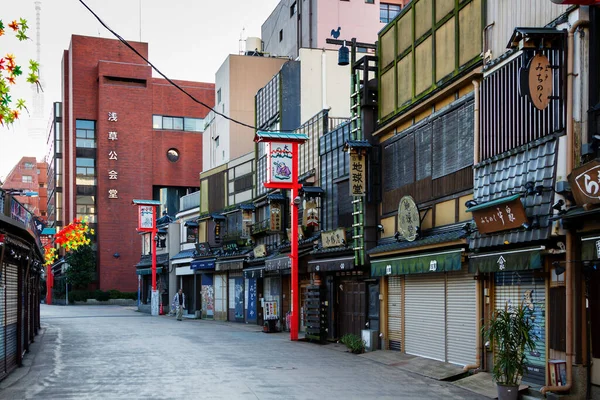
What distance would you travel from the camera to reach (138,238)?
80.9 metres

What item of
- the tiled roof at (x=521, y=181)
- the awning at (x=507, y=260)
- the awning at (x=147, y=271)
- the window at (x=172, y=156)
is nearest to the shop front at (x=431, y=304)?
the awning at (x=507, y=260)

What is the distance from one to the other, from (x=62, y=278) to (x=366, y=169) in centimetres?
6392

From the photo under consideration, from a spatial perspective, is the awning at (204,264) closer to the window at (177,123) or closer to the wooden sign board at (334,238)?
the wooden sign board at (334,238)

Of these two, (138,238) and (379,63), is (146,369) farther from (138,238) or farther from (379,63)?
(138,238)

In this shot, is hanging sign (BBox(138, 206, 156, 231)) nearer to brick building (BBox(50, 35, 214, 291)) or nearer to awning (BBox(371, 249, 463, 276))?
brick building (BBox(50, 35, 214, 291))

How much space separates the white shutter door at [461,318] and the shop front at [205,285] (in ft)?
98.2

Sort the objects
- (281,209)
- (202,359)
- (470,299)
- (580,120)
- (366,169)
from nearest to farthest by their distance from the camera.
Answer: (580,120)
(470,299)
(202,359)
(366,169)
(281,209)

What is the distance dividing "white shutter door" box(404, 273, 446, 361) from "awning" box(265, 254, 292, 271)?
9924mm

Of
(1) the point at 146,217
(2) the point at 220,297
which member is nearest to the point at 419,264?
(2) the point at 220,297

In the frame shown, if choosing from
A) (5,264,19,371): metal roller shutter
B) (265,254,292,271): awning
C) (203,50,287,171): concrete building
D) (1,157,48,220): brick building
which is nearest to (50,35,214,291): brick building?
(203,50,287,171): concrete building

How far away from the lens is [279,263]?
3381 centimetres

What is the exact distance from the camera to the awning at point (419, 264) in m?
18.9

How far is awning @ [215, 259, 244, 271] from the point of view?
4359 centimetres

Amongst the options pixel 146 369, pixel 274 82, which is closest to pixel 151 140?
pixel 274 82
